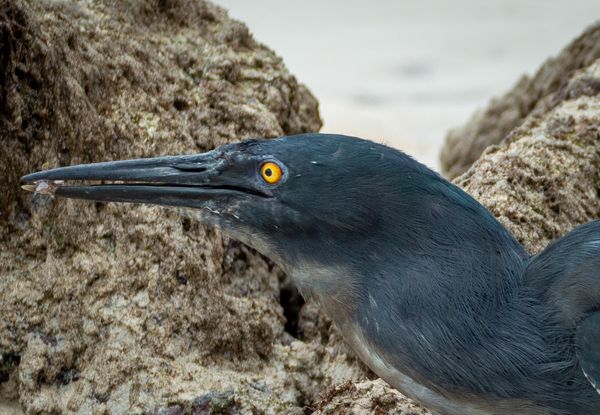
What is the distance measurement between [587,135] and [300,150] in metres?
1.89

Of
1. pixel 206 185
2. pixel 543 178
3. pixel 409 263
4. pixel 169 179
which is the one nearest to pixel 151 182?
pixel 169 179

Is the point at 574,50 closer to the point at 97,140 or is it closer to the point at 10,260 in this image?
the point at 97,140

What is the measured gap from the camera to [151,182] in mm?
2887

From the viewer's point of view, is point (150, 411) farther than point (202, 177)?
Yes

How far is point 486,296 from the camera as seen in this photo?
106 inches

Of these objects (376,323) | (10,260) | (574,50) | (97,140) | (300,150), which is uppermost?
(574,50)

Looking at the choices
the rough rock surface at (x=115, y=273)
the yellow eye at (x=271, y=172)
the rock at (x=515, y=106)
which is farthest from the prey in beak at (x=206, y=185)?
the rock at (x=515, y=106)

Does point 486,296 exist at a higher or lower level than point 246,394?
higher

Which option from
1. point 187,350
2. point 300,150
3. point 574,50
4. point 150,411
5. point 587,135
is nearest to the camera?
point 300,150

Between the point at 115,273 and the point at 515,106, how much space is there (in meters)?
3.56

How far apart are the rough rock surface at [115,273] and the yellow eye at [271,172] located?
651mm

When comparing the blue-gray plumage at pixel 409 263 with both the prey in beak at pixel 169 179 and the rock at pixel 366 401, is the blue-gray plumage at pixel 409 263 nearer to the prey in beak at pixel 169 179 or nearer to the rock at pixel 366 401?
the prey in beak at pixel 169 179

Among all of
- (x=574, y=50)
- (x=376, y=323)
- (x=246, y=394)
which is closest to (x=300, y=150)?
(x=376, y=323)

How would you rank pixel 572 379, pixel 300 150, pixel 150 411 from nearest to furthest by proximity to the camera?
pixel 572 379
pixel 300 150
pixel 150 411
